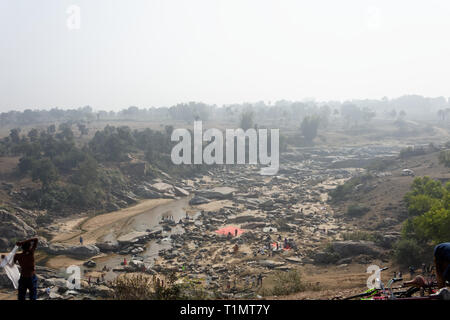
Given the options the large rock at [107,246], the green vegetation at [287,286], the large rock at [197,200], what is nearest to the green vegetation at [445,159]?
the large rock at [197,200]

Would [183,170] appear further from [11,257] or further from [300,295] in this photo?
[11,257]

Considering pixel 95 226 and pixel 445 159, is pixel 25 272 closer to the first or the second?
pixel 95 226

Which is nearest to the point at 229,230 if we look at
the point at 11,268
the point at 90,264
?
the point at 90,264

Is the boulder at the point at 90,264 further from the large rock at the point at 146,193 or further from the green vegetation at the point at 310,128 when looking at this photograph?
the green vegetation at the point at 310,128

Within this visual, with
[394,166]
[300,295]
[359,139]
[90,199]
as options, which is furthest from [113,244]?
[359,139]

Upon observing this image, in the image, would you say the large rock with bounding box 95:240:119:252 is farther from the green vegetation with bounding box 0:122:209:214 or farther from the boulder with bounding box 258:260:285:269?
the boulder with bounding box 258:260:285:269

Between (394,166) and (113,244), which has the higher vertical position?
(394,166)
